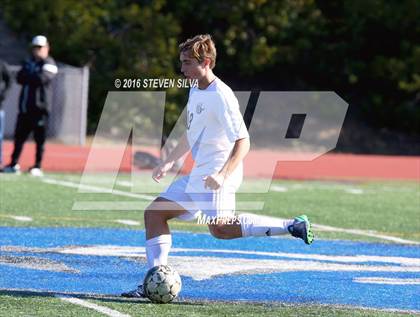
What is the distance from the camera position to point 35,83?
16.0 m

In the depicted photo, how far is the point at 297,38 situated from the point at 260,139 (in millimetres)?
2730

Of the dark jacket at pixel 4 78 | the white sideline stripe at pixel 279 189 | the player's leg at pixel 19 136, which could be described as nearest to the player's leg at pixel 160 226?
the white sideline stripe at pixel 279 189

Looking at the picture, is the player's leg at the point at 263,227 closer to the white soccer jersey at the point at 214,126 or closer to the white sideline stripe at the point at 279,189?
the white soccer jersey at the point at 214,126

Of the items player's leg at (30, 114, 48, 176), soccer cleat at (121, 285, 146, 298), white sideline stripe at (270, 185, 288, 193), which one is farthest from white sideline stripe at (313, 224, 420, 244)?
player's leg at (30, 114, 48, 176)

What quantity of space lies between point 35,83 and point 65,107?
242 inches

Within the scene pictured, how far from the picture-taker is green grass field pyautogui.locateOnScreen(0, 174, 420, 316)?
21.5ft

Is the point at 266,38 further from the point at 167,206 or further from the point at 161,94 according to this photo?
the point at 167,206

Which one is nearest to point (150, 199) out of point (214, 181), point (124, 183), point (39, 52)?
point (124, 183)

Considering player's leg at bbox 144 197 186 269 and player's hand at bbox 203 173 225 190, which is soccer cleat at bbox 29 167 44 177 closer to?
player's leg at bbox 144 197 186 269

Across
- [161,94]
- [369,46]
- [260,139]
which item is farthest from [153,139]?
[369,46]

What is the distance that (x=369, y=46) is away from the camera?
2616 cm

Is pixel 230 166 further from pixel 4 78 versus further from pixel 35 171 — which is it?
pixel 4 78

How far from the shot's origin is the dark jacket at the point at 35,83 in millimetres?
16031

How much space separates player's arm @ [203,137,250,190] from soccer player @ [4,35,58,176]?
947 centimetres
